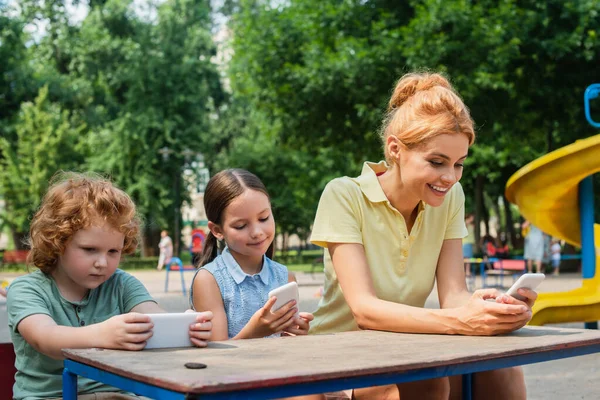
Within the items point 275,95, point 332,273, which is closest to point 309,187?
point 275,95

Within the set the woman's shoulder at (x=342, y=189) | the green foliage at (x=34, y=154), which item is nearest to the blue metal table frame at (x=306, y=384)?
the woman's shoulder at (x=342, y=189)

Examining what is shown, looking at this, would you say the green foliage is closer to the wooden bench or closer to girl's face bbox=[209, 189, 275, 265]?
the wooden bench

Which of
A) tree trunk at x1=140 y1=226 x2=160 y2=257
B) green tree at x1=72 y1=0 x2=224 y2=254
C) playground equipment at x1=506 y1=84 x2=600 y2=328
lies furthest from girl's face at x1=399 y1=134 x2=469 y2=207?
tree trunk at x1=140 y1=226 x2=160 y2=257

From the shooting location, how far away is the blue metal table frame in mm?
1594

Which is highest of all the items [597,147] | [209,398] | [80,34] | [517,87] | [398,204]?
[80,34]

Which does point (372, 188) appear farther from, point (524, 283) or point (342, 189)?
point (524, 283)

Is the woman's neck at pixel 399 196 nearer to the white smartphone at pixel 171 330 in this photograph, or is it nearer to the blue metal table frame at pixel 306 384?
the blue metal table frame at pixel 306 384

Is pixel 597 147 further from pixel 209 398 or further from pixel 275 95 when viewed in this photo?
pixel 275 95

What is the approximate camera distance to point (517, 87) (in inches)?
780

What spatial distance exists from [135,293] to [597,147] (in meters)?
4.70

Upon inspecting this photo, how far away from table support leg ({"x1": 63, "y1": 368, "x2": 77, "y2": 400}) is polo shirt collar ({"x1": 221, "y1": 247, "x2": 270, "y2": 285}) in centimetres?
103

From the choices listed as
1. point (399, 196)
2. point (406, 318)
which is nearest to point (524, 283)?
point (406, 318)

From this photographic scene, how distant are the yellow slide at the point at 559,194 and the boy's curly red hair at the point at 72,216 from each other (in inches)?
177

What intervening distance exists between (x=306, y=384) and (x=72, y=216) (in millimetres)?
1224
